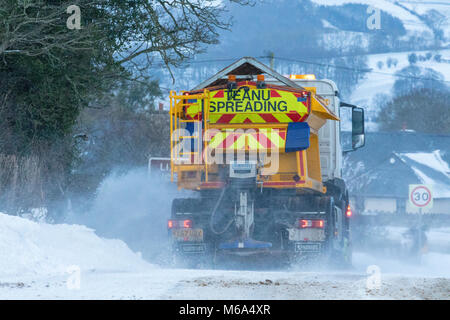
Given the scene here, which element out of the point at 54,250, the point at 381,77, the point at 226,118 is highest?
the point at 381,77

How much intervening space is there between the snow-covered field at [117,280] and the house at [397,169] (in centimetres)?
5312

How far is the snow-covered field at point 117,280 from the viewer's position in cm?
792

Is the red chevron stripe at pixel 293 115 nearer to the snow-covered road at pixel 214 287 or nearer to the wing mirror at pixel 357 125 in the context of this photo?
the wing mirror at pixel 357 125

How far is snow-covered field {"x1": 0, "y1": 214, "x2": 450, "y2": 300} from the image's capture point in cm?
792

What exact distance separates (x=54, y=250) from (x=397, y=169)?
212 feet

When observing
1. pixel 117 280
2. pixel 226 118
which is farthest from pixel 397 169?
pixel 117 280

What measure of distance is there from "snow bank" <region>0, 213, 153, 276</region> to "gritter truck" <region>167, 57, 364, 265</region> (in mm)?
1114

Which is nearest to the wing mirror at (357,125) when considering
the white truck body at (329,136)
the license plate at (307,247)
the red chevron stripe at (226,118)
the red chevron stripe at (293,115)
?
the white truck body at (329,136)

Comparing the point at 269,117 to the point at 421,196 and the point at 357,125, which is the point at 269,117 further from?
the point at 421,196

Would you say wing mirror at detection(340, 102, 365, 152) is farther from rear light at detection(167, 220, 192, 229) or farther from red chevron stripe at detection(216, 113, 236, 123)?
rear light at detection(167, 220, 192, 229)

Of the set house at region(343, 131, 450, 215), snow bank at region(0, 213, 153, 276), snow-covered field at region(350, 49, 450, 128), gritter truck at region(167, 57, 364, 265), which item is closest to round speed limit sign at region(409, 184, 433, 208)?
gritter truck at region(167, 57, 364, 265)

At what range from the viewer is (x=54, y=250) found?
11.2 m

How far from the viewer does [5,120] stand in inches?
630
